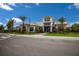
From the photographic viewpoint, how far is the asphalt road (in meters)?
4.84

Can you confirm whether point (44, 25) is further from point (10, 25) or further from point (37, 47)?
point (10, 25)

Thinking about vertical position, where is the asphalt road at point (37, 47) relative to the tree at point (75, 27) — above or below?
below

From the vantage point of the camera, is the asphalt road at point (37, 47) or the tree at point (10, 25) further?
A: the tree at point (10, 25)

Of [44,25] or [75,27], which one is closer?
[75,27]

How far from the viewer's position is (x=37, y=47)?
4891 mm

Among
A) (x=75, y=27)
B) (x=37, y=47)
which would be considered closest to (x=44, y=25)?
(x=37, y=47)

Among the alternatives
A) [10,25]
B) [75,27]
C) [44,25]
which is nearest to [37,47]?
[44,25]

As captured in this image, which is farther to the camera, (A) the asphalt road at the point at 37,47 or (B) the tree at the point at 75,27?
(B) the tree at the point at 75,27

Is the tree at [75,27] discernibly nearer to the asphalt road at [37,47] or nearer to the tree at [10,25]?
the asphalt road at [37,47]

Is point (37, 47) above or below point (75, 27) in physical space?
below

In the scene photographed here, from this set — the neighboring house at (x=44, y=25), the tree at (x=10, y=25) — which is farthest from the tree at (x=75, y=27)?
the tree at (x=10, y=25)

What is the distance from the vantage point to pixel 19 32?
509cm

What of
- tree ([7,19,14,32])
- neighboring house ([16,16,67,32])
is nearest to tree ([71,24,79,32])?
neighboring house ([16,16,67,32])

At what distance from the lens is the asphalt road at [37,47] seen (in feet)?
15.9
